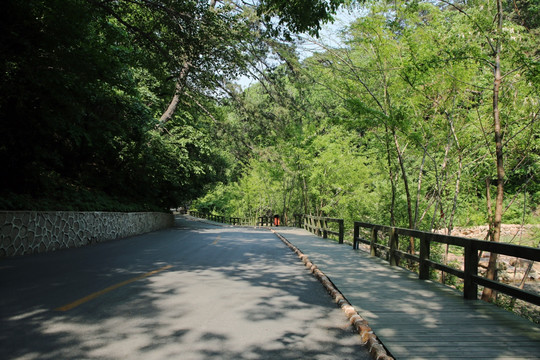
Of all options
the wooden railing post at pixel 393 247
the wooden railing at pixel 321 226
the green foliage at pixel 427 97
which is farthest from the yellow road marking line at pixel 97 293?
the wooden railing at pixel 321 226

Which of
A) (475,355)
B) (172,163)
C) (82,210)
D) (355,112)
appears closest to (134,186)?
(172,163)

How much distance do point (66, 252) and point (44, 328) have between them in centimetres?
775

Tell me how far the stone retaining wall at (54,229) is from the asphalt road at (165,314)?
140cm

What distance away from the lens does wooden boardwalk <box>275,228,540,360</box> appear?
3859mm

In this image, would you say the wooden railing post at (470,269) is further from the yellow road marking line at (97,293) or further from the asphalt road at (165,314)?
the yellow road marking line at (97,293)

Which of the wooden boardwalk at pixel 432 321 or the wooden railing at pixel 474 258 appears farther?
the wooden railing at pixel 474 258

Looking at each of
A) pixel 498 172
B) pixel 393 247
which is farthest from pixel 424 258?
pixel 498 172

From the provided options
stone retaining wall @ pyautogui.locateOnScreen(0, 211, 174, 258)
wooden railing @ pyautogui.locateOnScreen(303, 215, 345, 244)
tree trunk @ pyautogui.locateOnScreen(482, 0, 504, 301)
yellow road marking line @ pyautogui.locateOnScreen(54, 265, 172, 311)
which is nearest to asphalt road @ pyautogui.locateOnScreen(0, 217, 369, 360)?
yellow road marking line @ pyautogui.locateOnScreen(54, 265, 172, 311)

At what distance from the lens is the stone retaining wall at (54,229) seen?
9.74 metres

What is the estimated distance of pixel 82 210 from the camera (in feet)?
45.7

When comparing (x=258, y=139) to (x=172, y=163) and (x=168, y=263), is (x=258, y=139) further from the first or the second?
(x=168, y=263)

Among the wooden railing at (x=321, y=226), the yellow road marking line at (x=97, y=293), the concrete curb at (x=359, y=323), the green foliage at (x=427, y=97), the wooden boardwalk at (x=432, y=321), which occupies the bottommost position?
the yellow road marking line at (x=97, y=293)

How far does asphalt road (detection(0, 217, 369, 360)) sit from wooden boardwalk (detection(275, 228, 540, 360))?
17.5 inches

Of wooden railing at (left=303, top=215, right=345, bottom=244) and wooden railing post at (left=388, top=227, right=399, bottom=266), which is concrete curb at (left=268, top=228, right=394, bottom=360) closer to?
wooden railing post at (left=388, top=227, right=399, bottom=266)
